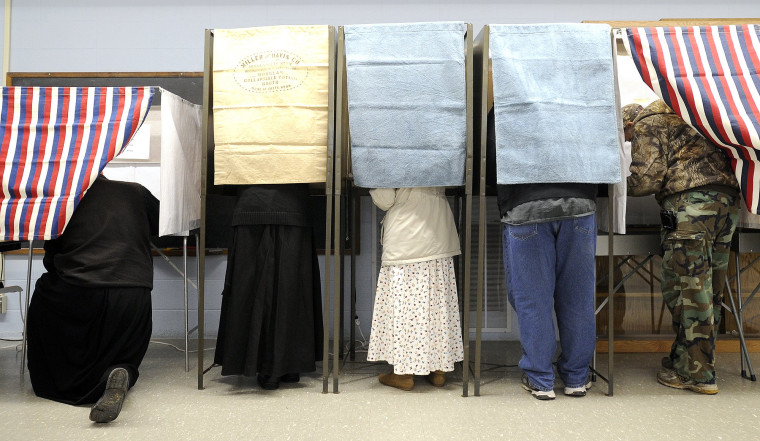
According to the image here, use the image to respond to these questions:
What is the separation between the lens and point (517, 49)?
2639 mm

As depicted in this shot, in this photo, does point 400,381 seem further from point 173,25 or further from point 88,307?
point 173,25

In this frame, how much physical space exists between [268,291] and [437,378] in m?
0.92

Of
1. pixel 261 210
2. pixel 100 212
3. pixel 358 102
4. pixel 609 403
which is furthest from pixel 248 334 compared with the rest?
pixel 609 403

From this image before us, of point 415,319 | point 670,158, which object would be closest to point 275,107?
point 415,319

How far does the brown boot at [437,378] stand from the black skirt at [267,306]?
1.92 ft

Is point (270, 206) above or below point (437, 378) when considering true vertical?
above

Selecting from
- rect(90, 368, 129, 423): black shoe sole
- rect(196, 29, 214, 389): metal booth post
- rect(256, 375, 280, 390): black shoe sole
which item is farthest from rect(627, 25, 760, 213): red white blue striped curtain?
rect(90, 368, 129, 423): black shoe sole

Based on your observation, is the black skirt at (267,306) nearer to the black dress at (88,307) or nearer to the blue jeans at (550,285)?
the black dress at (88,307)

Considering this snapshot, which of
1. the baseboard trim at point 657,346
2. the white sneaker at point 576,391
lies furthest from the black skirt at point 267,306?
the baseboard trim at point 657,346

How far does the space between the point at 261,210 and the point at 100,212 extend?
2.39ft

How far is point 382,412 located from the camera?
246 cm

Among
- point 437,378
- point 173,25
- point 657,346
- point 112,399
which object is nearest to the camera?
point 112,399

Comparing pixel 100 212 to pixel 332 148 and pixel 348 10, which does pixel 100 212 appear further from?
pixel 348 10

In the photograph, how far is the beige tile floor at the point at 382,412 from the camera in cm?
222
